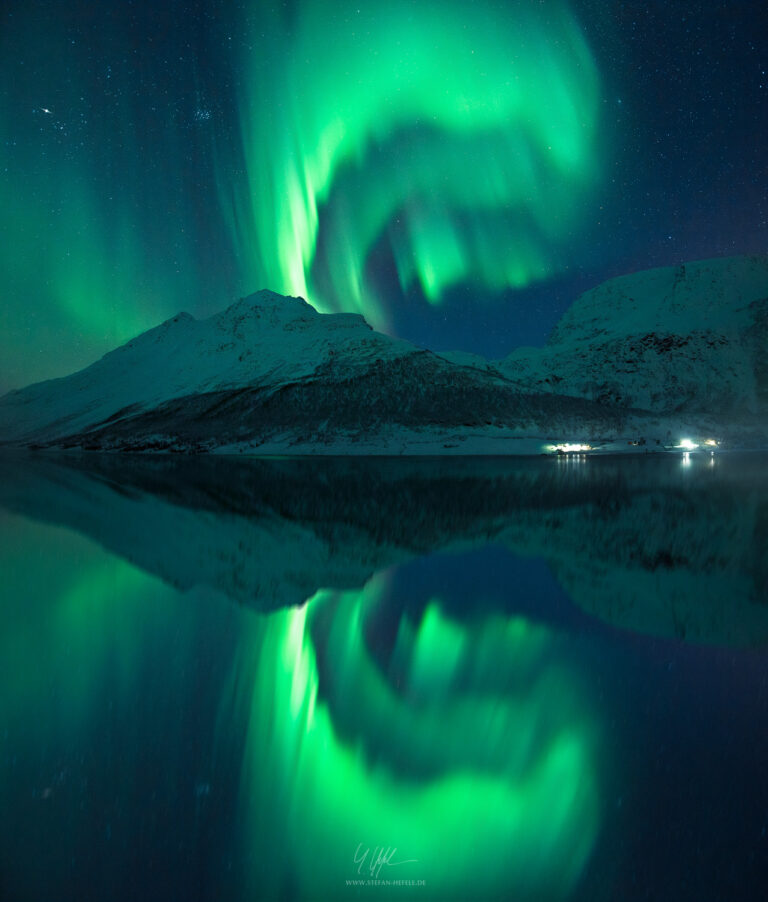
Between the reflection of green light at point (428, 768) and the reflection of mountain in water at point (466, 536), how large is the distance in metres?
3.34

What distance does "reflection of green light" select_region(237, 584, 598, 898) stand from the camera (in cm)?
508

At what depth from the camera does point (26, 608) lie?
1151 cm

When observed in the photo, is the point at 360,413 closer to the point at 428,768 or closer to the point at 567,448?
the point at 567,448

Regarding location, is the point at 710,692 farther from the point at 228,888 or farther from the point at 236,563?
the point at 236,563

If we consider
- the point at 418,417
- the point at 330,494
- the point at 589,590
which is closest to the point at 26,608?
the point at 589,590

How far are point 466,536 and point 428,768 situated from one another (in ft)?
43.6

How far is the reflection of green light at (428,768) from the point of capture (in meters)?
5.08

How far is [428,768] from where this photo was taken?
20.8 ft
